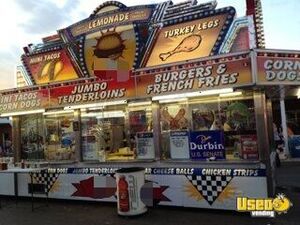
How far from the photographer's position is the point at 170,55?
10.3 metres

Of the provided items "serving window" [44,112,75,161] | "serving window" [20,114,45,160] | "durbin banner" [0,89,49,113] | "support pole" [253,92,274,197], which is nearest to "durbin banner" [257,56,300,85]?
"support pole" [253,92,274,197]

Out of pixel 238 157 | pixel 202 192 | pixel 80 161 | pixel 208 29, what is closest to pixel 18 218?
pixel 80 161

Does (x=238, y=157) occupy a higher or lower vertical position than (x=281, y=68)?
lower

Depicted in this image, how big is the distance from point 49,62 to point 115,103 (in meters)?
3.08

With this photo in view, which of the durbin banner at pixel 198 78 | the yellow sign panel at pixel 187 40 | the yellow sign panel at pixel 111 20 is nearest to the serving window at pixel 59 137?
the yellow sign panel at pixel 111 20

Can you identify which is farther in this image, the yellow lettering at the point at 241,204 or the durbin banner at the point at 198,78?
the durbin banner at the point at 198,78

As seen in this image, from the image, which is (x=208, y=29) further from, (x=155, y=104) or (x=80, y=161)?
(x=80, y=161)

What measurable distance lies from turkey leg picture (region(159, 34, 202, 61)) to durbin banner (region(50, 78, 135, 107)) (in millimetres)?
1173

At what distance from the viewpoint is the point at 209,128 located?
32.2ft

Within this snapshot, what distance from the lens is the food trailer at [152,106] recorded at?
907cm

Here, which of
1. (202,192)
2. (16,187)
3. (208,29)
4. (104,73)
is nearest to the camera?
→ (202,192)

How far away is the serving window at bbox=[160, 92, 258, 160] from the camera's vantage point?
30.6ft
